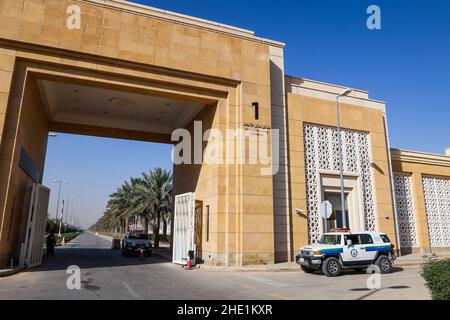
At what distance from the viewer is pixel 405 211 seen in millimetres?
25656

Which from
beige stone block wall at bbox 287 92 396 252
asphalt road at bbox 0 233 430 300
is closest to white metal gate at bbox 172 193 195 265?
asphalt road at bbox 0 233 430 300

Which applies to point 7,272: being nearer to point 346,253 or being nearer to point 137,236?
point 137,236

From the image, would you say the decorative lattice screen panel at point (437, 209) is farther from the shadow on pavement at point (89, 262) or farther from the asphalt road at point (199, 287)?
the shadow on pavement at point (89, 262)

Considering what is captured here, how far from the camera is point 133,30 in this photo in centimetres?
1694

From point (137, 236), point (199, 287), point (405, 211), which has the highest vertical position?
point (405, 211)

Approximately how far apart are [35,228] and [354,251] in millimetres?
15475

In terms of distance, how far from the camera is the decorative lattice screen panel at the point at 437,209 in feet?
87.3

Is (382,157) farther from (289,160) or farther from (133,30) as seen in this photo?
(133,30)

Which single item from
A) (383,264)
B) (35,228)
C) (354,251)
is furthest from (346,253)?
(35,228)

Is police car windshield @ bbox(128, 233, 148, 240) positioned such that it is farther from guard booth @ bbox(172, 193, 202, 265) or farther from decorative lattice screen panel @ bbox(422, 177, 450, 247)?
decorative lattice screen panel @ bbox(422, 177, 450, 247)

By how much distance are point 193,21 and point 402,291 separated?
16.1 m

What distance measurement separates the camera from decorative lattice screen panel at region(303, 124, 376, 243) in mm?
20359

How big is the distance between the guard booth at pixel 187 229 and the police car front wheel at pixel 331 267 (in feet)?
22.9

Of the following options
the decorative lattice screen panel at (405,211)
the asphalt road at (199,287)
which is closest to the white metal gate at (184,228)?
the asphalt road at (199,287)
